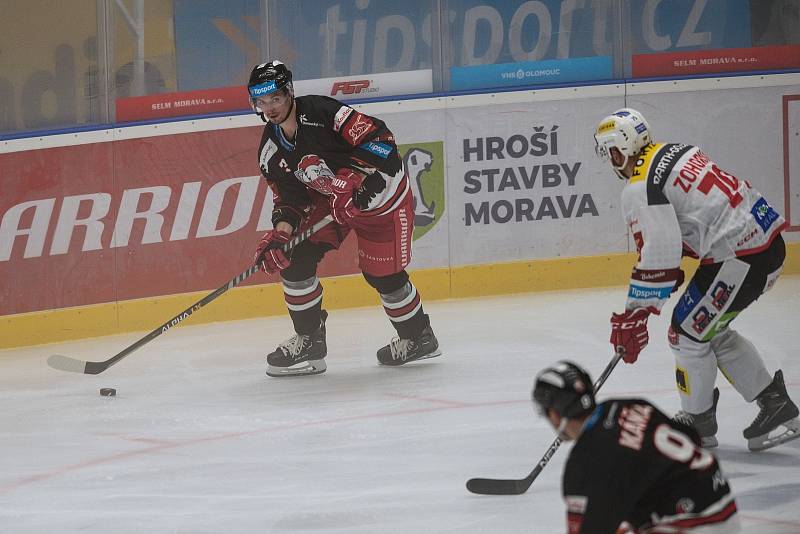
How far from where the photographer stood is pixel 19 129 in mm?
6508

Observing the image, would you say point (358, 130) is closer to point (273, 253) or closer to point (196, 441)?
point (273, 253)

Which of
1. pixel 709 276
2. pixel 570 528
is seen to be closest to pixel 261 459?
pixel 709 276

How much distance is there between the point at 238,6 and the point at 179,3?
1.03ft

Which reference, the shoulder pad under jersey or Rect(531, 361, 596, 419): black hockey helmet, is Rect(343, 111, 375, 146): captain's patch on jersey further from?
Rect(531, 361, 596, 419): black hockey helmet

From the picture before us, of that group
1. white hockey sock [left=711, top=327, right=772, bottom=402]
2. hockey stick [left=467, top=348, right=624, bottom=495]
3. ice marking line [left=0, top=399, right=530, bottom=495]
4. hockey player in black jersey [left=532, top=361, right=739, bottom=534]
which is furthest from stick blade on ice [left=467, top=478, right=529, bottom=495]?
hockey player in black jersey [left=532, top=361, right=739, bottom=534]

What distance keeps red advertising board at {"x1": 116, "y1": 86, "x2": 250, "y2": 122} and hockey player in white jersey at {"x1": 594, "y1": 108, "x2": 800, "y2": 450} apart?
11.6 ft

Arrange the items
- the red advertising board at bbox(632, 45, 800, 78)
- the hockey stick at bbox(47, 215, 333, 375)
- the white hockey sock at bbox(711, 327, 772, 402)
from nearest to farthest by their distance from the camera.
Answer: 1. the white hockey sock at bbox(711, 327, 772, 402)
2. the hockey stick at bbox(47, 215, 333, 375)
3. the red advertising board at bbox(632, 45, 800, 78)

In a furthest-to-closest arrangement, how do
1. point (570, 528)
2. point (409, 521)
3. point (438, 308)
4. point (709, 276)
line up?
point (438, 308)
point (709, 276)
point (409, 521)
point (570, 528)

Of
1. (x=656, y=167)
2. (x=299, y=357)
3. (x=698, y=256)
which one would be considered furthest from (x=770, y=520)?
(x=299, y=357)

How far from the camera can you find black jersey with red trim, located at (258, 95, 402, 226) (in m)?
5.12

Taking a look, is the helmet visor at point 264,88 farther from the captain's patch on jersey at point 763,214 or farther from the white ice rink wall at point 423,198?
the captain's patch on jersey at point 763,214

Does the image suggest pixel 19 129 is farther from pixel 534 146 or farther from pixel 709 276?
pixel 709 276

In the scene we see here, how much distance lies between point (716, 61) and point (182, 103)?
9.58ft

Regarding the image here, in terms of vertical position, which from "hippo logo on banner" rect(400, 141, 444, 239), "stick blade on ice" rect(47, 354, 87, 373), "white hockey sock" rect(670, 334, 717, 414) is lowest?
"stick blade on ice" rect(47, 354, 87, 373)
